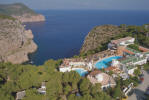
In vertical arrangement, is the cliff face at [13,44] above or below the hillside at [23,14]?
below

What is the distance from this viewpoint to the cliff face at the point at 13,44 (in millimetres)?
36166

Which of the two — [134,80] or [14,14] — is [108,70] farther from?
[14,14]

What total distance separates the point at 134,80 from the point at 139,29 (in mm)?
20513

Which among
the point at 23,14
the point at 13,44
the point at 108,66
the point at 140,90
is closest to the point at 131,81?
the point at 140,90

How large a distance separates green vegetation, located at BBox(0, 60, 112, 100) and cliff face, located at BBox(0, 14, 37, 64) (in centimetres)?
2202

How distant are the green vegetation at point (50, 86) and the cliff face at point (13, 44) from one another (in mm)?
22020

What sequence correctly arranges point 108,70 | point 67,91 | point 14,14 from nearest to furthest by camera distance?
point 67,91
point 108,70
point 14,14

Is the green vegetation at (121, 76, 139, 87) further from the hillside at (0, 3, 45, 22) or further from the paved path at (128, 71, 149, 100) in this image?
the hillside at (0, 3, 45, 22)

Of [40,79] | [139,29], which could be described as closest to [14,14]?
[139,29]

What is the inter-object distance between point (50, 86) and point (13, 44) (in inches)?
1289

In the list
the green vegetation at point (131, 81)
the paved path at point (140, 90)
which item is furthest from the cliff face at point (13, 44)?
the paved path at point (140, 90)

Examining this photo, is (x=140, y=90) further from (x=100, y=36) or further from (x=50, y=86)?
(x=100, y=36)

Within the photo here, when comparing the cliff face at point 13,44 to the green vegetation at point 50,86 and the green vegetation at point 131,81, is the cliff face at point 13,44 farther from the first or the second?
the green vegetation at point 131,81

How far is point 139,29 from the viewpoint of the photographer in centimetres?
3117
